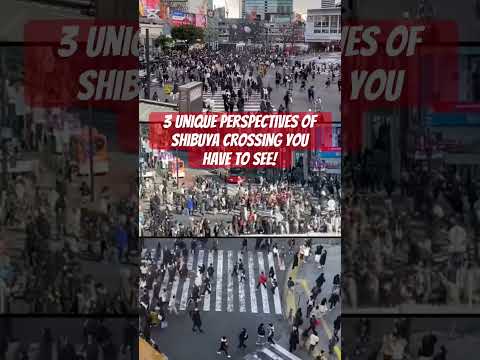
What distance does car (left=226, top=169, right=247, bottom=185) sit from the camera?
3.92 metres

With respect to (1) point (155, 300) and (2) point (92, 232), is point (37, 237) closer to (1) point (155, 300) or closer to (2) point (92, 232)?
(2) point (92, 232)

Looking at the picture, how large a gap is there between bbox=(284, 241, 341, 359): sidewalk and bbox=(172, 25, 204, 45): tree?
1.45 m

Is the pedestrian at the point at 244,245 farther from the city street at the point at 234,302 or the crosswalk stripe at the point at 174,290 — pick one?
the crosswalk stripe at the point at 174,290

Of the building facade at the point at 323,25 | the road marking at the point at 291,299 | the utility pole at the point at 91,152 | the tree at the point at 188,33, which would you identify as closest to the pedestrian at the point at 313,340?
the road marking at the point at 291,299

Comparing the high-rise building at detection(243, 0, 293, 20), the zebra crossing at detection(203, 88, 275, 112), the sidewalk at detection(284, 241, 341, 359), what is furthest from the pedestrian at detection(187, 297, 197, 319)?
the high-rise building at detection(243, 0, 293, 20)

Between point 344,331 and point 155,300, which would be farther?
point 155,300

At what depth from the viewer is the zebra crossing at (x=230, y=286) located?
409cm

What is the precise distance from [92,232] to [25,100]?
0.77m

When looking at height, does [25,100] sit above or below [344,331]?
above

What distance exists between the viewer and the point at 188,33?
395cm

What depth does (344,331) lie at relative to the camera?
139 inches

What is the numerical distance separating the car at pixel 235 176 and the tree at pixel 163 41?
0.82m

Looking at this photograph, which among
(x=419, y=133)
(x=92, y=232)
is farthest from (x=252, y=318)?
(x=419, y=133)

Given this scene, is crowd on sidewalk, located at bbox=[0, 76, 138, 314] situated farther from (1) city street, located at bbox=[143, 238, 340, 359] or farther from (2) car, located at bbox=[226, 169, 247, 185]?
(2) car, located at bbox=[226, 169, 247, 185]
